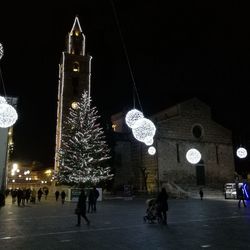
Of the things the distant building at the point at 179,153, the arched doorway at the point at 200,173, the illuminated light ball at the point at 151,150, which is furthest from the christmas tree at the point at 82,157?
the arched doorway at the point at 200,173

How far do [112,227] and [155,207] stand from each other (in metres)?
2.12

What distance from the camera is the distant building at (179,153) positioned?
40.8 metres

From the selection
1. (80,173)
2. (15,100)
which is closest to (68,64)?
(15,100)

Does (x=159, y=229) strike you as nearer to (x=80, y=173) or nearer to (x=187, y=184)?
(x=80, y=173)

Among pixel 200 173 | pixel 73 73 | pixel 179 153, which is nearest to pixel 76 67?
pixel 73 73

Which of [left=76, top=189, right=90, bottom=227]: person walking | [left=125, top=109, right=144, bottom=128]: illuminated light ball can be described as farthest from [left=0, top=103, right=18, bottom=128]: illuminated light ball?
[left=125, top=109, right=144, bottom=128]: illuminated light ball

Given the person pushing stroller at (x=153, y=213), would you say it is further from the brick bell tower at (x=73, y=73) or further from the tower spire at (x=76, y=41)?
the tower spire at (x=76, y=41)

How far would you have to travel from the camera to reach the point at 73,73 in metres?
46.2

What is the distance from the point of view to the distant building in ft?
134

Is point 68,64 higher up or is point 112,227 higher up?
point 68,64

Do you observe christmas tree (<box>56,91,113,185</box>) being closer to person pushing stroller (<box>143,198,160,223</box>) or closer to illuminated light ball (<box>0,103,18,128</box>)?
illuminated light ball (<box>0,103,18,128</box>)

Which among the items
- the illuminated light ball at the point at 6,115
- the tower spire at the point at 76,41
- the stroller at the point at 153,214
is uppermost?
the tower spire at the point at 76,41

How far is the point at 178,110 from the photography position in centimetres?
4416

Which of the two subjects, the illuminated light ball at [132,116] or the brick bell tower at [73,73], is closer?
the illuminated light ball at [132,116]
